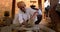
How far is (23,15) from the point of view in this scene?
2.78m

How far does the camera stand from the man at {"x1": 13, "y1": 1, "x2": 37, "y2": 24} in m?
2.67

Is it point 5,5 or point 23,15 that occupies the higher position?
point 5,5

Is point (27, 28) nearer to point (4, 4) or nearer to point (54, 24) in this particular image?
point (54, 24)

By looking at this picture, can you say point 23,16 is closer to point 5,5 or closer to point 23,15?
point 23,15

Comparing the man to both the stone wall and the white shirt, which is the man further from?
the stone wall

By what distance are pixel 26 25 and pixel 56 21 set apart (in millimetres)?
428

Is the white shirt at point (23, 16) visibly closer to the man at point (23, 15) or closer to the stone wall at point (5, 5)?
the man at point (23, 15)

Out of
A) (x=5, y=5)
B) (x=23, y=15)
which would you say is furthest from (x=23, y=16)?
(x=5, y=5)

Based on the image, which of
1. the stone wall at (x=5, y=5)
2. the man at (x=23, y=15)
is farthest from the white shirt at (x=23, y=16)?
the stone wall at (x=5, y=5)

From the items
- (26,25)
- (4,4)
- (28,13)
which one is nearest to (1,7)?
(4,4)

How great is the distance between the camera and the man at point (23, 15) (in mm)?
2675

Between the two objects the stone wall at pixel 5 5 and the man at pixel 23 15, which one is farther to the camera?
the stone wall at pixel 5 5

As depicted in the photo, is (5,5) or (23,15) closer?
(23,15)

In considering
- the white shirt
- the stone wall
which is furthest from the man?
the stone wall
